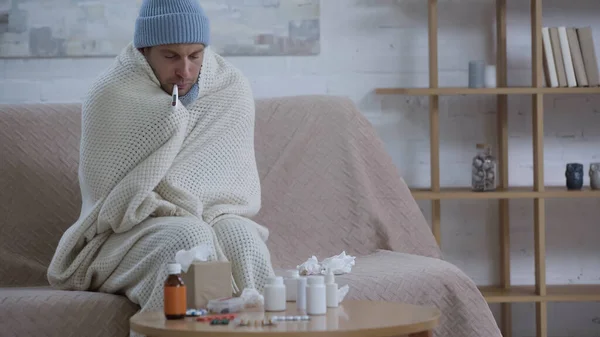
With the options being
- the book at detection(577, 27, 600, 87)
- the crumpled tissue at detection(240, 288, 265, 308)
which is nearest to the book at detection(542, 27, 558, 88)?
the book at detection(577, 27, 600, 87)

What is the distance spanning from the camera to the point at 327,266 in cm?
267

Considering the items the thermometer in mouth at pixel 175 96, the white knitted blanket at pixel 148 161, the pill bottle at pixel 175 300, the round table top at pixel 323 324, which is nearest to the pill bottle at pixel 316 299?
the round table top at pixel 323 324

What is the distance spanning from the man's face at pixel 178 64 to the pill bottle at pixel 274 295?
0.93 metres

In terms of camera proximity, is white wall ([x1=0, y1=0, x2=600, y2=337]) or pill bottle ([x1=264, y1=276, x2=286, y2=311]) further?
white wall ([x1=0, y1=0, x2=600, y2=337])

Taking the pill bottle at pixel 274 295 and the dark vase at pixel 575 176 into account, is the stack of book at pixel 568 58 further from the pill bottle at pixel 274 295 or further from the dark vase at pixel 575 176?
the pill bottle at pixel 274 295

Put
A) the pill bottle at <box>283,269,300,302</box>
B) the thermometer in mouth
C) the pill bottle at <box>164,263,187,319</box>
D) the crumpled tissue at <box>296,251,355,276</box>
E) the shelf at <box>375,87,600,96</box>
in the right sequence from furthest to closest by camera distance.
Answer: the shelf at <box>375,87,600,96</box> → the thermometer in mouth → the crumpled tissue at <box>296,251,355,276</box> → the pill bottle at <box>283,269,300,302</box> → the pill bottle at <box>164,263,187,319</box>

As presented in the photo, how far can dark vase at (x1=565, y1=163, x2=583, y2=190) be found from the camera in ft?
11.7

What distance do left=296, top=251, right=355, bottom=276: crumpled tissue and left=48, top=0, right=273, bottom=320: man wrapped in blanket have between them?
0.16 metres

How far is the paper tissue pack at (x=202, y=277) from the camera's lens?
209cm

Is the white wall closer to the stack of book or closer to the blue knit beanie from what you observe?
the stack of book

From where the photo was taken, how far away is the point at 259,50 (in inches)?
143

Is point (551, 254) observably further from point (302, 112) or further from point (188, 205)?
point (188, 205)

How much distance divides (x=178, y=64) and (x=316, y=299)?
1.04 m

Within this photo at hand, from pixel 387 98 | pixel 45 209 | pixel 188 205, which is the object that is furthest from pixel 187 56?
pixel 387 98
